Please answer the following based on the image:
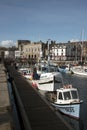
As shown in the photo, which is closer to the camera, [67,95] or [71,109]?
[71,109]

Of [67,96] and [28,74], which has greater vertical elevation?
[67,96]

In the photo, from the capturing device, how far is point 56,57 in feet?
580

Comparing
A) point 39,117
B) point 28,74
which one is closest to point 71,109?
point 39,117

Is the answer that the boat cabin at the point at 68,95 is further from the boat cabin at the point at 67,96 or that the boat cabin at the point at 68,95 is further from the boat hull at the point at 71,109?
→ the boat hull at the point at 71,109

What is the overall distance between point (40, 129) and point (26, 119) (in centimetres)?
185

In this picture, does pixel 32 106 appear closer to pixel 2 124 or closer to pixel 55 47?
pixel 2 124

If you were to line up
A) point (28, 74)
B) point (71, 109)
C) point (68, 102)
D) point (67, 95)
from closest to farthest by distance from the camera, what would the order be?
1. point (71, 109)
2. point (68, 102)
3. point (67, 95)
4. point (28, 74)

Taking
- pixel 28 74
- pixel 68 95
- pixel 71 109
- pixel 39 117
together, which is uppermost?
pixel 68 95

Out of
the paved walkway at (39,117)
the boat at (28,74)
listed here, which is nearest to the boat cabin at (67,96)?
the paved walkway at (39,117)

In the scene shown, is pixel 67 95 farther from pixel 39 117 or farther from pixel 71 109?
pixel 39 117

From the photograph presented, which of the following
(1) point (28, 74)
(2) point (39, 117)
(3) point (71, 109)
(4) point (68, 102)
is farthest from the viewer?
(1) point (28, 74)

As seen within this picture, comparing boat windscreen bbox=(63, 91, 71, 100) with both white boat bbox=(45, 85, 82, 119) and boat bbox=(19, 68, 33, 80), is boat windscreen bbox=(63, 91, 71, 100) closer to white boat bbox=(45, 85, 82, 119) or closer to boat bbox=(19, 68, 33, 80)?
white boat bbox=(45, 85, 82, 119)

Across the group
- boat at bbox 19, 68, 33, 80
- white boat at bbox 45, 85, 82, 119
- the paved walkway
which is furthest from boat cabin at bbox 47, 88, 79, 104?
boat at bbox 19, 68, 33, 80

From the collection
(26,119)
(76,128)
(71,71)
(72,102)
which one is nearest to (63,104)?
(72,102)
